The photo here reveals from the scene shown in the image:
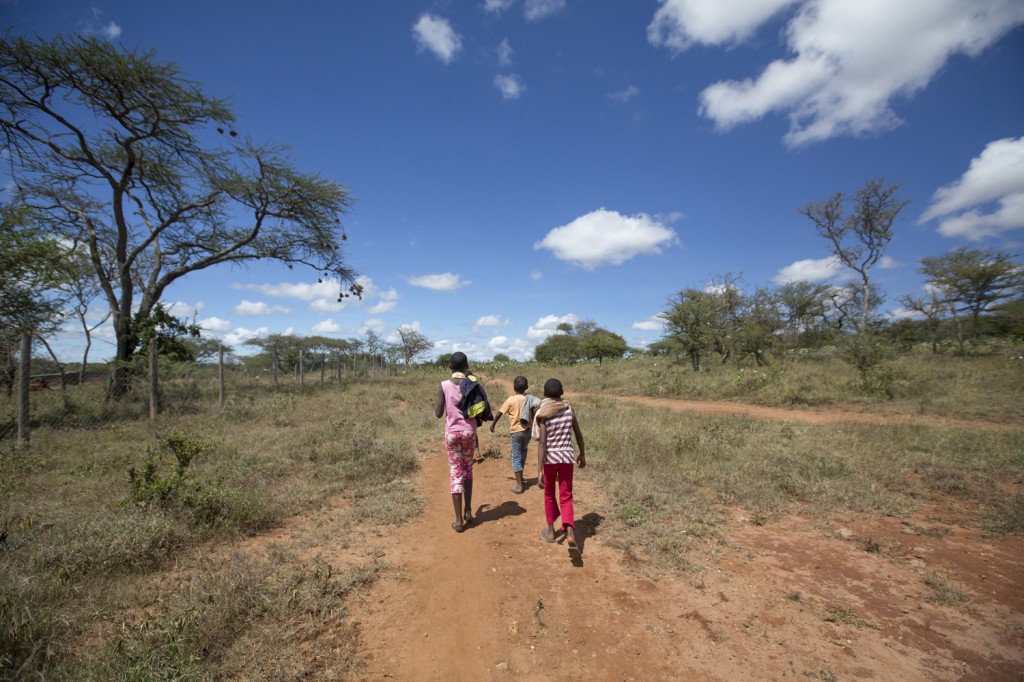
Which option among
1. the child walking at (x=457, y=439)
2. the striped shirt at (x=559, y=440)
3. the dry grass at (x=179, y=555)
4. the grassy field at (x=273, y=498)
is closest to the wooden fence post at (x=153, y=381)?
the grassy field at (x=273, y=498)

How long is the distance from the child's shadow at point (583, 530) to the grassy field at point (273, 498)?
17 cm

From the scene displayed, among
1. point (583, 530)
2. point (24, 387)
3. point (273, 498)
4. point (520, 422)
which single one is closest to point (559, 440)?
point (583, 530)

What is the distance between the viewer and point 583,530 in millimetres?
4418

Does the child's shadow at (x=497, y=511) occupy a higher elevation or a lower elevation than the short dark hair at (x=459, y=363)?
lower

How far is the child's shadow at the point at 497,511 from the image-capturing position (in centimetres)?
483

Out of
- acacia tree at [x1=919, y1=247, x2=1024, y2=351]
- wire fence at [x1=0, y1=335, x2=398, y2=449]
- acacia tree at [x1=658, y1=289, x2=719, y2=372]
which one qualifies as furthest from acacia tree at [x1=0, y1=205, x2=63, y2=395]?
acacia tree at [x1=919, y1=247, x2=1024, y2=351]

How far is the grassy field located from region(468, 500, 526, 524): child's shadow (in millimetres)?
844

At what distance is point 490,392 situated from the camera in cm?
1569

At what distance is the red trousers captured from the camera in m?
3.96

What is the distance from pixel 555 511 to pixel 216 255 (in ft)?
53.5

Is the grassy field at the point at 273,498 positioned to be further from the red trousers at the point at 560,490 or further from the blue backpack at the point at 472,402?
the blue backpack at the point at 472,402

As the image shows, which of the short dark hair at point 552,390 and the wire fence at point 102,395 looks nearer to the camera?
the short dark hair at point 552,390

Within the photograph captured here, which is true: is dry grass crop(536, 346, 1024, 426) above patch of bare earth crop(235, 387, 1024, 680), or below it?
above

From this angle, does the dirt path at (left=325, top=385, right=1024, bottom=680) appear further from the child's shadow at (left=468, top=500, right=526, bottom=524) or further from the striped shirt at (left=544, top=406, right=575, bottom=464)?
the striped shirt at (left=544, top=406, right=575, bottom=464)
